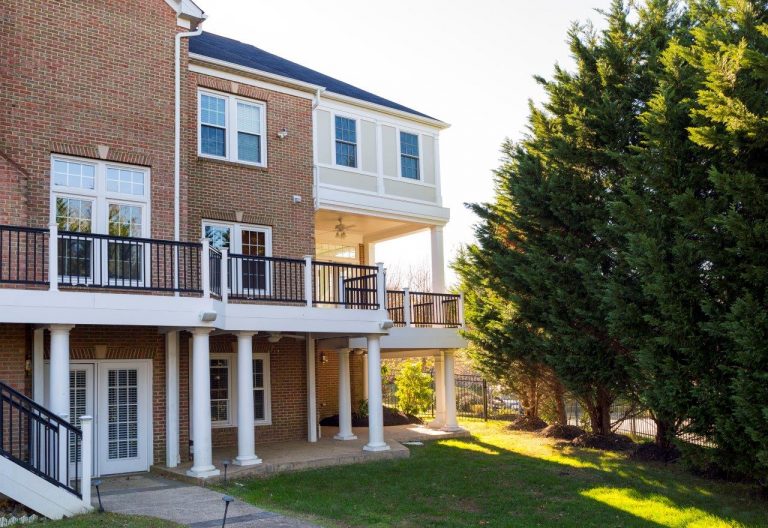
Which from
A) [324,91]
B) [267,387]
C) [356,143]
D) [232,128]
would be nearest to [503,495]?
[267,387]

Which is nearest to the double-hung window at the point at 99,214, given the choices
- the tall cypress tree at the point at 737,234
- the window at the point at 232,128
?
the window at the point at 232,128

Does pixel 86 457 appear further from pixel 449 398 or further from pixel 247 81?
pixel 449 398

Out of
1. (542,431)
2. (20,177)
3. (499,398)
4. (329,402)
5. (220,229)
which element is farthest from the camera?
(499,398)

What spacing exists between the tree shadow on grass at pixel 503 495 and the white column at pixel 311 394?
2.89 m

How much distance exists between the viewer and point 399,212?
19.1 meters

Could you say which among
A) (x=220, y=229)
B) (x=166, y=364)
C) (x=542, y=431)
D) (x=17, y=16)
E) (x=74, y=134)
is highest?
(x=17, y=16)

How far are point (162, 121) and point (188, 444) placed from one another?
601cm

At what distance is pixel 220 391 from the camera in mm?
16422

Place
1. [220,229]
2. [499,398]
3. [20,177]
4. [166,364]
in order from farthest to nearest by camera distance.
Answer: [499,398] → [220,229] → [166,364] → [20,177]

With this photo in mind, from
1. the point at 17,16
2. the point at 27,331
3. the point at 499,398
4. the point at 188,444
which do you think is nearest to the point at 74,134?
the point at 17,16

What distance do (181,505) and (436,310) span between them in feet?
32.3

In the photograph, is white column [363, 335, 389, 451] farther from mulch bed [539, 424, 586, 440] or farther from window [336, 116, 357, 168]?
window [336, 116, 357, 168]

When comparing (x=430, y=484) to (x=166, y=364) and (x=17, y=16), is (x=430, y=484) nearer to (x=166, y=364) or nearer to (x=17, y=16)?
(x=166, y=364)

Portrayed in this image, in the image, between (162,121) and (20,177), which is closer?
(20,177)
